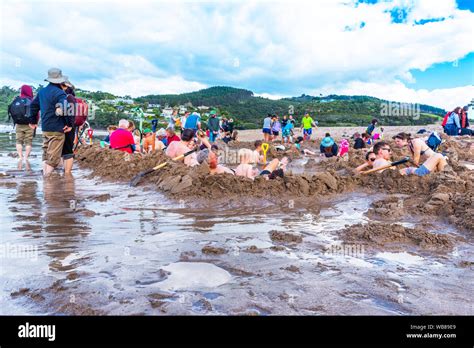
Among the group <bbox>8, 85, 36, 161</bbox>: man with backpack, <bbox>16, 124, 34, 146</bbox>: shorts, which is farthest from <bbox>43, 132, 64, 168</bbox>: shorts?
<bbox>16, 124, 34, 146</bbox>: shorts

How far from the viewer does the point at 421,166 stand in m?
7.34

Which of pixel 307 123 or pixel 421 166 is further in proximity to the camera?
pixel 307 123

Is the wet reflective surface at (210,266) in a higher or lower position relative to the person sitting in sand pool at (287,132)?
lower

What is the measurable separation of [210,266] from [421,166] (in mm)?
5700

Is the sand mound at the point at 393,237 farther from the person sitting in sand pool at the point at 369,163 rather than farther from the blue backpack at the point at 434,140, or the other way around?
the blue backpack at the point at 434,140

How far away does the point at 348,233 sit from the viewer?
4.19 meters

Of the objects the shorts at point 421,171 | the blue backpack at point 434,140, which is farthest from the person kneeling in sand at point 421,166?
the blue backpack at point 434,140

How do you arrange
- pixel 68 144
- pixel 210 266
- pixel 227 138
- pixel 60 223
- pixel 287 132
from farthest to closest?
pixel 227 138 → pixel 287 132 → pixel 68 144 → pixel 60 223 → pixel 210 266

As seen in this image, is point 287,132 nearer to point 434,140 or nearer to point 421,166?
point 434,140

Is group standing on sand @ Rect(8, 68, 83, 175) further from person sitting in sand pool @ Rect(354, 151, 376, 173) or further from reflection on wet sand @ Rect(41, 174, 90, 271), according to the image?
person sitting in sand pool @ Rect(354, 151, 376, 173)

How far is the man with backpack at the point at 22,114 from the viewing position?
870 centimetres

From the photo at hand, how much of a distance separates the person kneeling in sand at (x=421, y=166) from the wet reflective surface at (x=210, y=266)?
101 inches

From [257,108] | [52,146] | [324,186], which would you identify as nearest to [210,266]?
[324,186]

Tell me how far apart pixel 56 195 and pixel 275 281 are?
469 cm
